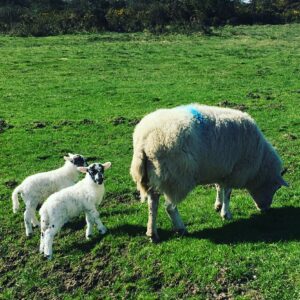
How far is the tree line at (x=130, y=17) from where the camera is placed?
43.2 meters

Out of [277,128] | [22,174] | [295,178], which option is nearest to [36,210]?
[22,174]

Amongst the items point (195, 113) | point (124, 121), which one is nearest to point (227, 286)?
point (195, 113)

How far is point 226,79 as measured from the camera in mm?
25000

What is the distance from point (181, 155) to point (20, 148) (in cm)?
821

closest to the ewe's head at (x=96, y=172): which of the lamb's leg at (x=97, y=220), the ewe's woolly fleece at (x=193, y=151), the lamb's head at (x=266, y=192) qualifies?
the lamb's leg at (x=97, y=220)

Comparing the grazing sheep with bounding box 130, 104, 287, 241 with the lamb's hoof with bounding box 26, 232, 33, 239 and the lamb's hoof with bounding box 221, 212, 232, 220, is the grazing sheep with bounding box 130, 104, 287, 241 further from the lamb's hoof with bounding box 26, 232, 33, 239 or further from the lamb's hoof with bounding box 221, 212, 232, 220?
the lamb's hoof with bounding box 26, 232, 33, 239

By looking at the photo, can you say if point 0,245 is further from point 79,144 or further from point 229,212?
point 79,144

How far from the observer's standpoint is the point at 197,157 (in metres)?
8.96

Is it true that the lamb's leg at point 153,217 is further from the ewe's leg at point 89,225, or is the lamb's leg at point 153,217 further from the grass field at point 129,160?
the ewe's leg at point 89,225

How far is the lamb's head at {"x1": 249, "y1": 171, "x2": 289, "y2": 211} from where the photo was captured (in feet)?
33.0

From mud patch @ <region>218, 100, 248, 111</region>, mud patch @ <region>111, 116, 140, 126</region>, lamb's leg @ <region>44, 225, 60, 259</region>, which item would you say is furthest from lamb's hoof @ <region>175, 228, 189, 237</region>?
mud patch @ <region>218, 100, 248, 111</region>

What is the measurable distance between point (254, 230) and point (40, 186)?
4.54m

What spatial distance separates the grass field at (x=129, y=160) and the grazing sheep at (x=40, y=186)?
0.45 m

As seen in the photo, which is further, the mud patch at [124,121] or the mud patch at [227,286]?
the mud patch at [124,121]
